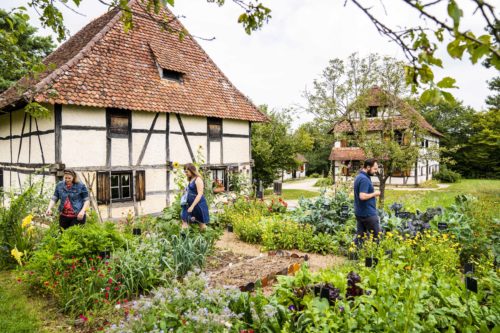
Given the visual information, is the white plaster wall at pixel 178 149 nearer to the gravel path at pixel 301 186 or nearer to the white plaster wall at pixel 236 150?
the white plaster wall at pixel 236 150

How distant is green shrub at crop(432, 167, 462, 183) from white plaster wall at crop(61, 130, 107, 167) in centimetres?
3161

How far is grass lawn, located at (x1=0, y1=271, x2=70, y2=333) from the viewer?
13.0 ft

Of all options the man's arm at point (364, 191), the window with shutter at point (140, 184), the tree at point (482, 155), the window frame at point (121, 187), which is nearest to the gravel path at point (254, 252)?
the man's arm at point (364, 191)

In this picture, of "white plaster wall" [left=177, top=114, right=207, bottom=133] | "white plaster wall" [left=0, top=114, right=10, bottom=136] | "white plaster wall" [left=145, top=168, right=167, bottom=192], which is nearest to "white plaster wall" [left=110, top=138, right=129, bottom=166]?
"white plaster wall" [left=145, top=168, right=167, bottom=192]

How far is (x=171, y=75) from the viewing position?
13516 mm

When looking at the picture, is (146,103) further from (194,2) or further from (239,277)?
(194,2)

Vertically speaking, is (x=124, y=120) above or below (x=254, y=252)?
above

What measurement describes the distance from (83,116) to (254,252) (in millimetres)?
6753

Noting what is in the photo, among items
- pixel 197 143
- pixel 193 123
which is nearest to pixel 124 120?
pixel 193 123

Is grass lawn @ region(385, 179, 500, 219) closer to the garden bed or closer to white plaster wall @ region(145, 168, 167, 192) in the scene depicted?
the garden bed

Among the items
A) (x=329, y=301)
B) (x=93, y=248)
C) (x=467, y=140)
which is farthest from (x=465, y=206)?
(x=467, y=140)

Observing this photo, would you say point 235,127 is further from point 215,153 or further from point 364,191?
point 364,191

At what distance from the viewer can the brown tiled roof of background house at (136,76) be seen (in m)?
10.6

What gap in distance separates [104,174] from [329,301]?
928 centimetres
